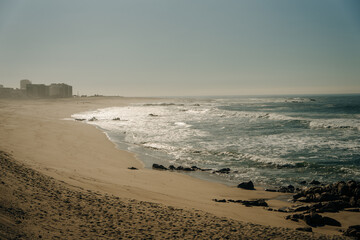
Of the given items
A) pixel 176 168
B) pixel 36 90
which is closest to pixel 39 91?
pixel 36 90

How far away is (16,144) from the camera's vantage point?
13.4 meters

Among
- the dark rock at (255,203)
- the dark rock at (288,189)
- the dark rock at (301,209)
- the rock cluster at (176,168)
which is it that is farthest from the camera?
the rock cluster at (176,168)

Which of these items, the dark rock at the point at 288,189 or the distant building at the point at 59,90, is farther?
the distant building at the point at 59,90

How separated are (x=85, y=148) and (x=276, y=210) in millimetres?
11797

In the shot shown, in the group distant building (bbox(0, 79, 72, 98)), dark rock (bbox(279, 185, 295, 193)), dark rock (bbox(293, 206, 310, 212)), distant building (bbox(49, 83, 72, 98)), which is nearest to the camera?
dark rock (bbox(293, 206, 310, 212))

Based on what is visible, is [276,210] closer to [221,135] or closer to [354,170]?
[354,170]

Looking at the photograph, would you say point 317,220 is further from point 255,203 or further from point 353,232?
point 255,203

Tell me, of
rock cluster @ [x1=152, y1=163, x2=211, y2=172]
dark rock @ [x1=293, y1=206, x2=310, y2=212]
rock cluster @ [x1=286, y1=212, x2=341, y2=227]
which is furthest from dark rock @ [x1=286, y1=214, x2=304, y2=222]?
rock cluster @ [x1=152, y1=163, x2=211, y2=172]

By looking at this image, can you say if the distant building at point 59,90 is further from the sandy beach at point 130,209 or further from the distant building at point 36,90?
the sandy beach at point 130,209

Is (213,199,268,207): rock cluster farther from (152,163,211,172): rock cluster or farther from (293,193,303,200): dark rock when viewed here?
(152,163,211,172): rock cluster

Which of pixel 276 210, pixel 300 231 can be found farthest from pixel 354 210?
pixel 300 231

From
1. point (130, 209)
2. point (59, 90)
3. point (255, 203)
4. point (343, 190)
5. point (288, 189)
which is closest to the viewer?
point (130, 209)

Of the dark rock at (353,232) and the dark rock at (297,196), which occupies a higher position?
the dark rock at (353,232)

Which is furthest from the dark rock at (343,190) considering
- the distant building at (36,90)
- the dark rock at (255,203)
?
the distant building at (36,90)
